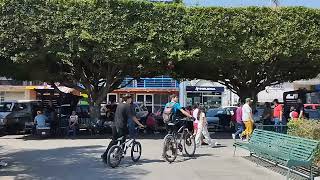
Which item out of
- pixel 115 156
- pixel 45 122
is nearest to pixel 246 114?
pixel 115 156

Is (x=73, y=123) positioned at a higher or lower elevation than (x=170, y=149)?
higher

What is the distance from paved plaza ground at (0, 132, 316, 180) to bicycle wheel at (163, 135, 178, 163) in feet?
0.63

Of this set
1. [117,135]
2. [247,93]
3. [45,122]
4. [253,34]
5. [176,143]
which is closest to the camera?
[117,135]

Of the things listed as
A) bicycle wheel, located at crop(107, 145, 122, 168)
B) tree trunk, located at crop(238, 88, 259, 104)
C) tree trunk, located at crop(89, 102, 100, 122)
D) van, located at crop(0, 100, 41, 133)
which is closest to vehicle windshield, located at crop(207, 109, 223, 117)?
tree trunk, located at crop(238, 88, 259, 104)

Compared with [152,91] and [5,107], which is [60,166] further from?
[152,91]

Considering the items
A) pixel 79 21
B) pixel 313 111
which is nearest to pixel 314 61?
pixel 313 111

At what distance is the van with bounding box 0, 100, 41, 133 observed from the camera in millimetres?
26875

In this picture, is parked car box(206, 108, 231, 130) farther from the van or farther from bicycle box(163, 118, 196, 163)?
bicycle box(163, 118, 196, 163)

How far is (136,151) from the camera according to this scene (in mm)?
14672

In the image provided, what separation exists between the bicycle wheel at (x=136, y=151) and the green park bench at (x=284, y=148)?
114 inches

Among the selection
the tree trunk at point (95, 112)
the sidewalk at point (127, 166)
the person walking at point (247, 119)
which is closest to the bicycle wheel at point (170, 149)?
the sidewalk at point (127, 166)

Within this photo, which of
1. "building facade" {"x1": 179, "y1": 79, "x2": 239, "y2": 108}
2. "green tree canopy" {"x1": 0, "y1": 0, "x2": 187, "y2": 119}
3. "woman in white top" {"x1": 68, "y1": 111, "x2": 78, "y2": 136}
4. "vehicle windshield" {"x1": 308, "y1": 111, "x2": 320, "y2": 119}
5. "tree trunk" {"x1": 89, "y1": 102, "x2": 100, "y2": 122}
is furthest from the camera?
"building facade" {"x1": 179, "y1": 79, "x2": 239, "y2": 108}

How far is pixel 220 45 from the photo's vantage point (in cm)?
2312

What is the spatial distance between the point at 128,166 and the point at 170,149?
127cm
